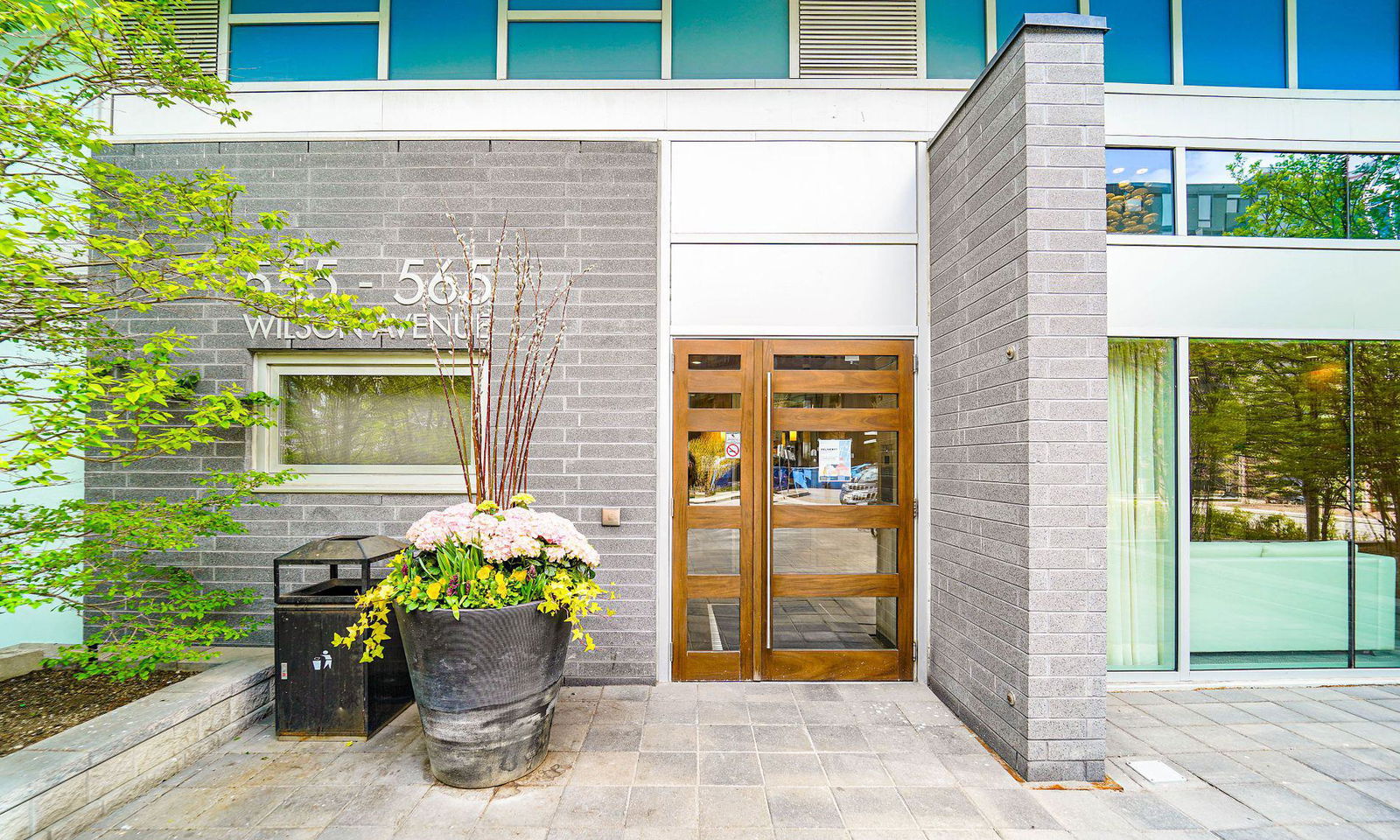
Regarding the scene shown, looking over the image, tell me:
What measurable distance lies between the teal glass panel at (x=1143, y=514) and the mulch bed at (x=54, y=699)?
19.7 ft

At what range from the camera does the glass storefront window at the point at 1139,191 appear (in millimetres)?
4203

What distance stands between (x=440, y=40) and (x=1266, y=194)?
20.3 feet

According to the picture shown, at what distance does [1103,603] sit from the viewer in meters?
2.94

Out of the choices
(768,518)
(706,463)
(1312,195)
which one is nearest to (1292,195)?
(1312,195)

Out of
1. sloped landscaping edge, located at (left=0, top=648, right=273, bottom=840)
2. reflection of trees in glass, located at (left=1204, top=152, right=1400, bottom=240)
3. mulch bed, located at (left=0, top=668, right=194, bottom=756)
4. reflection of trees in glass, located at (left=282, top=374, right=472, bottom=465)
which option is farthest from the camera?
reflection of trees in glass, located at (left=282, top=374, right=472, bottom=465)

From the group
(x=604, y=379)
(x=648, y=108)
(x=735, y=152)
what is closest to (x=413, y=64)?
(x=648, y=108)

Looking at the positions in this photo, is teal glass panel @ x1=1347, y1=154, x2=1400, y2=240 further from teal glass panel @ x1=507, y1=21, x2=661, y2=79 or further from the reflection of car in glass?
teal glass panel @ x1=507, y1=21, x2=661, y2=79

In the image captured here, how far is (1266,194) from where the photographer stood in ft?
14.0

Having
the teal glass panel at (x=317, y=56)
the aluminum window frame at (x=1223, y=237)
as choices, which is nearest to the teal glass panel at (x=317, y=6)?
the teal glass panel at (x=317, y=56)

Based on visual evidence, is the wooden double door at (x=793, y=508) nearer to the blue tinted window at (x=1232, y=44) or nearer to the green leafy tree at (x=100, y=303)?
the green leafy tree at (x=100, y=303)

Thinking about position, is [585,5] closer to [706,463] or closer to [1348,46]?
[706,463]

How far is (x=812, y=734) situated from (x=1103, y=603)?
1.68 m

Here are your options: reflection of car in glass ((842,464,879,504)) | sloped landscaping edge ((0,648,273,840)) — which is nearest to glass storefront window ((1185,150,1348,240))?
reflection of car in glass ((842,464,879,504))

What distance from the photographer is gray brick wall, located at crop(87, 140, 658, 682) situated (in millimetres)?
4164
